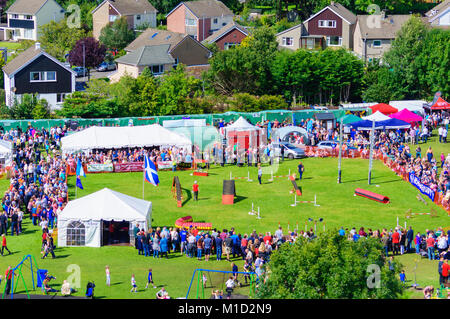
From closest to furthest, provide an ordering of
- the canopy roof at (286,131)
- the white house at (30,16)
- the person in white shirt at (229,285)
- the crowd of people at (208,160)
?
the person in white shirt at (229,285), the crowd of people at (208,160), the canopy roof at (286,131), the white house at (30,16)

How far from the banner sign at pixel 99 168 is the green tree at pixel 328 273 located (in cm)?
2617

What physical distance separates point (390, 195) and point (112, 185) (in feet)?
54.1

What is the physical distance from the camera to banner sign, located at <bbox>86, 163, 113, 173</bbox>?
160 ft

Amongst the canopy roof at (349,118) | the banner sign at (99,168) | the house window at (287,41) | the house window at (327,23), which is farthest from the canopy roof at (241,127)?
the house window at (327,23)

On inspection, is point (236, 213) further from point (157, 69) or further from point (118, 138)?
point (157, 69)

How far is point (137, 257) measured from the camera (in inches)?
1352

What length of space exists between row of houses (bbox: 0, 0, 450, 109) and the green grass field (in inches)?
990

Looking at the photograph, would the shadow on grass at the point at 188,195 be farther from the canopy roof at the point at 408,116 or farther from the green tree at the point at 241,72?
the green tree at the point at 241,72

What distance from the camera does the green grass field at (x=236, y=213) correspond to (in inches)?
1236

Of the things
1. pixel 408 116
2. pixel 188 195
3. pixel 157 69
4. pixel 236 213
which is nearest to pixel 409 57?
pixel 408 116

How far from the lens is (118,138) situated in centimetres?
5069

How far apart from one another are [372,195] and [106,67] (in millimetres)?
57282
